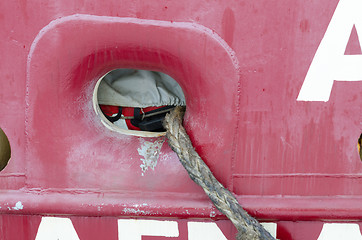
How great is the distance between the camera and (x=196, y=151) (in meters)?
0.92

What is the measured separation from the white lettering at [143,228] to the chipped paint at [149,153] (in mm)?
127

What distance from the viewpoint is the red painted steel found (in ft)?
2.70

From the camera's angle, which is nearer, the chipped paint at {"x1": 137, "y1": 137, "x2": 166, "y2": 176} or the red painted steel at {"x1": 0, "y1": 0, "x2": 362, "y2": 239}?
the red painted steel at {"x1": 0, "y1": 0, "x2": 362, "y2": 239}

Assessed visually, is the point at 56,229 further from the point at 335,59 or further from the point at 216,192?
the point at 335,59

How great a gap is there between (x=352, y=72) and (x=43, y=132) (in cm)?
71

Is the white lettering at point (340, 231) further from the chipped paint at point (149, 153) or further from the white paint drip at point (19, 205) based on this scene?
the white paint drip at point (19, 205)

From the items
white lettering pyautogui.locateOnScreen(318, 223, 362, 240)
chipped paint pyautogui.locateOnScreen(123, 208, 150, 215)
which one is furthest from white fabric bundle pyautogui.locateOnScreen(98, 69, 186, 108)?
white lettering pyautogui.locateOnScreen(318, 223, 362, 240)

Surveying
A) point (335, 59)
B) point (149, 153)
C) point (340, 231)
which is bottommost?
point (340, 231)

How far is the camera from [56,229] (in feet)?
3.09

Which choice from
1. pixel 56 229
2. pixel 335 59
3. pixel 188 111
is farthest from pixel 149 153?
pixel 335 59

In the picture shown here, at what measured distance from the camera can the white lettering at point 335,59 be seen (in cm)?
82

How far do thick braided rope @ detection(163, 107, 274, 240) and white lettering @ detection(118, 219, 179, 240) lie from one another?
141mm

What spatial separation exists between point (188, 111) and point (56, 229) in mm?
433

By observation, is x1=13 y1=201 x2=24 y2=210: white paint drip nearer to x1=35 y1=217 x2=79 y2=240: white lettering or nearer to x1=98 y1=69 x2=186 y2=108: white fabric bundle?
x1=35 y1=217 x2=79 y2=240: white lettering
